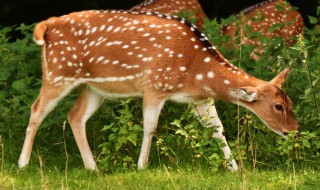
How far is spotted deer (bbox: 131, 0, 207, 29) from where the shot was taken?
1283 centimetres

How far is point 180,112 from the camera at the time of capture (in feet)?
34.2

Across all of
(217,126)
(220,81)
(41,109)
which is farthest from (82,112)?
(217,126)

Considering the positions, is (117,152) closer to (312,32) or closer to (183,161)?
(183,161)

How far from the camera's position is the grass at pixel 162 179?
8328 mm

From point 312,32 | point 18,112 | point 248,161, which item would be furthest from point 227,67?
point 18,112

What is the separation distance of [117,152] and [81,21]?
1.26m

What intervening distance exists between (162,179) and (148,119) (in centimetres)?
84

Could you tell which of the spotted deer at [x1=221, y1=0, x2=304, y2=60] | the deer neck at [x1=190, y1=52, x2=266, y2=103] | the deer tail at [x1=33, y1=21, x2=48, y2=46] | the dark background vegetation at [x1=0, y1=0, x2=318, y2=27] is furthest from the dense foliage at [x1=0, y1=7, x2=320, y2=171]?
the dark background vegetation at [x1=0, y1=0, x2=318, y2=27]

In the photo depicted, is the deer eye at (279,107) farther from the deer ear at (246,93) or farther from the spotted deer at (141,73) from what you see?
the deer ear at (246,93)

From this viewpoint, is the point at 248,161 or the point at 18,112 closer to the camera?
the point at 248,161

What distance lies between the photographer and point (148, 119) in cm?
948

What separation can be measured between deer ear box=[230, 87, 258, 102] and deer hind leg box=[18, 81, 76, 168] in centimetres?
148

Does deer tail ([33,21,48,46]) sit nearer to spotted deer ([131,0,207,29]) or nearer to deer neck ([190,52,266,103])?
deer neck ([190,52,266,103])

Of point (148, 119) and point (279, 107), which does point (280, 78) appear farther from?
point (148, 119)
